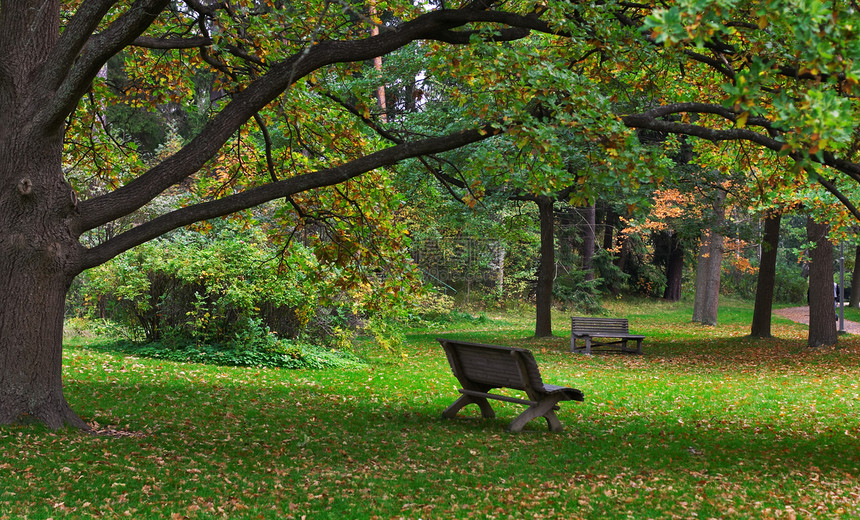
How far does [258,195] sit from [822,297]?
14067 mm

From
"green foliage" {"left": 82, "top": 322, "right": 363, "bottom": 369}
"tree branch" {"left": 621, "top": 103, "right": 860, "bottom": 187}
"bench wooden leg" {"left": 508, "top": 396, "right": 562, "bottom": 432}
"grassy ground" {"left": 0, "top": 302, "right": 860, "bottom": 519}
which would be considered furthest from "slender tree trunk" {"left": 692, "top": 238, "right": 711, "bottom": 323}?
"tree branch" {"left": 621, "top": 103, "right": 860, "bottom": 187}

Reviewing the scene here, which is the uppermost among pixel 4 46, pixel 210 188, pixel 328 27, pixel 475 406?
pixel 328 27

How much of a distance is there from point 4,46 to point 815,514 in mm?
7938

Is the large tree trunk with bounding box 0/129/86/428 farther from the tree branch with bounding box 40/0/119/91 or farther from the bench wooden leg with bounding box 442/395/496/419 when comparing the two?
the bench wooden leg with bounding box 442/395/496/419

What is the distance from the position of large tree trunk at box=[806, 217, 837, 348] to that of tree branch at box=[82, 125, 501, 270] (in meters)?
12.4

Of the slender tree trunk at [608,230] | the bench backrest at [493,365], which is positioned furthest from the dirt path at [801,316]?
the bench backrest at [493,365]

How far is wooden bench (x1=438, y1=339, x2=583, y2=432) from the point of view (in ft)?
25.7

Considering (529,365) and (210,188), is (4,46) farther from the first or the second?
(529,365)

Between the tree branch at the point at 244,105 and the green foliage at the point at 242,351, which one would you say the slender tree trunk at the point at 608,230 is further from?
the tree branch at the point at 244,105

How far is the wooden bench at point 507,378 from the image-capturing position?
7.85m

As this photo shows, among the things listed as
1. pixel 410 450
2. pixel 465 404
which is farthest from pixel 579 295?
pixel 410 450

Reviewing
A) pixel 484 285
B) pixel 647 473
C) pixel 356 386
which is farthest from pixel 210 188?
pixel 484 285

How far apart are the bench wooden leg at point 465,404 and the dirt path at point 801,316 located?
19.5 m

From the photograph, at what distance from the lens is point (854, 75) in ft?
11.9
